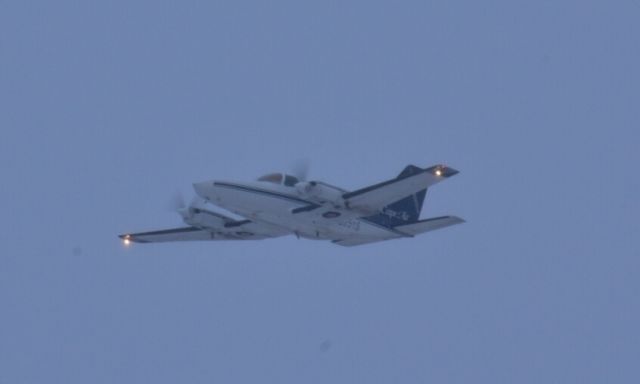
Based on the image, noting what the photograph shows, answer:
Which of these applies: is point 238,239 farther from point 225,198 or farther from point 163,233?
point 225,198

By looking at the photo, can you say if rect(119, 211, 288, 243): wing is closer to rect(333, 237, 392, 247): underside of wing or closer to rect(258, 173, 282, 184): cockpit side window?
rect(333, 237, 392, 247): underside of wing

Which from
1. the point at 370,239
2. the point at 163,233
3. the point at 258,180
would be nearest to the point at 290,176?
the point at 258,180

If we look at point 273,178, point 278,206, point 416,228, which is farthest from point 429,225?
point 273,178

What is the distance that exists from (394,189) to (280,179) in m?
5.35

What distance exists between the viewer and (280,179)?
5053 cm

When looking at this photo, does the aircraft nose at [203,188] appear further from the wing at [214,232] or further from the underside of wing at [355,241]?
the underside of wing at [355,241]

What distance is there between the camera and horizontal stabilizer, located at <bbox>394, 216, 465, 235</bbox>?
50344 millimetres

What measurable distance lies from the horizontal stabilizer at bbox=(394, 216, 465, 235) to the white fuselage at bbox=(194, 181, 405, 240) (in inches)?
100

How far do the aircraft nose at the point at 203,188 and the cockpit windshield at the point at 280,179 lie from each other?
2.65 meters

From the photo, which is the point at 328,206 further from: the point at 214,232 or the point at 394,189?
the point at 214,232

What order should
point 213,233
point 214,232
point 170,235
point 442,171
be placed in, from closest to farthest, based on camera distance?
point 442,171 → point 214,232 → point 213,233 → point 170,235

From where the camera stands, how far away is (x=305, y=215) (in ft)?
164

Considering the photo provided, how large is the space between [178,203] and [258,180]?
23.5ft

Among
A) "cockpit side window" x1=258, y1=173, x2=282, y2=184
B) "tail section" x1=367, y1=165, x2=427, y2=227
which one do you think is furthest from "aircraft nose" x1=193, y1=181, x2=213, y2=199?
"tail section" x1=367, y1=165, x2=427, y2=227
